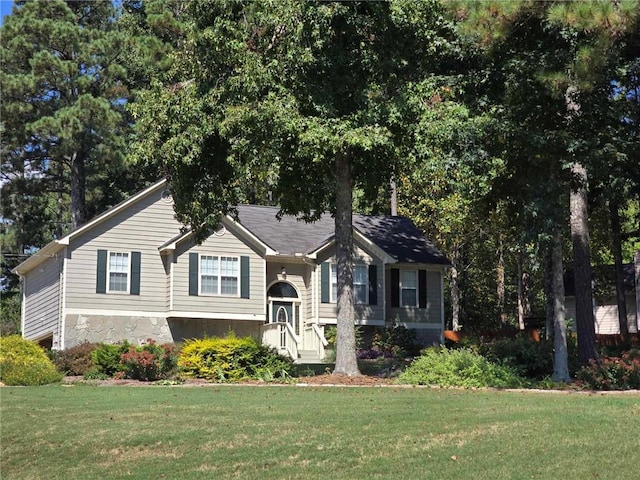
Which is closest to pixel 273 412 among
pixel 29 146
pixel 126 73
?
pixel 126 73

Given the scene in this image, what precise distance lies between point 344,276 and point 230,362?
11.9 ft

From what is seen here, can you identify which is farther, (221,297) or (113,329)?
(221,297)

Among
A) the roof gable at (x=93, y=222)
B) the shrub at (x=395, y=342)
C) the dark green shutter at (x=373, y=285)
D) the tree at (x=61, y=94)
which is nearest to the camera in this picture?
the roof gable at (x=93, y=222)

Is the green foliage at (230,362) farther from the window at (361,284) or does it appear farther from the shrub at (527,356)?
the window at (361,284)

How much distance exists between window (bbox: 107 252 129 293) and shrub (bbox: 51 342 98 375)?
615 centimetres

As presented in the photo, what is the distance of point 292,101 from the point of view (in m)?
17.5

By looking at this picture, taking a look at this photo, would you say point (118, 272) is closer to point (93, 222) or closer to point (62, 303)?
point (93, 222)

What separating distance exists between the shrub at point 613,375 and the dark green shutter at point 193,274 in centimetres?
1573

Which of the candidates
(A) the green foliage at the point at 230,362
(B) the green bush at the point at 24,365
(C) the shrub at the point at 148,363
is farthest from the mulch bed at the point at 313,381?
(B) the green bush at the point at 24,365

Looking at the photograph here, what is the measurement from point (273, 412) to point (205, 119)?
8468 mm

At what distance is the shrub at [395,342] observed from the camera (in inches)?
1175

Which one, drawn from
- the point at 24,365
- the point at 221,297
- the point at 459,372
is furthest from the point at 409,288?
the point at 24,365

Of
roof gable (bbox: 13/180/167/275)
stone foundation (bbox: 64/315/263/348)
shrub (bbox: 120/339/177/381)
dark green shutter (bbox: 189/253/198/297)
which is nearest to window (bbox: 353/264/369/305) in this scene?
stone foundation (bbox: 64/315/263/348)

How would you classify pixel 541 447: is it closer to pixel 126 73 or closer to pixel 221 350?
pixel 221 350
